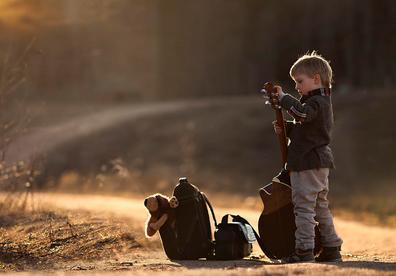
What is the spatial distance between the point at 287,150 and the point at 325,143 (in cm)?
31

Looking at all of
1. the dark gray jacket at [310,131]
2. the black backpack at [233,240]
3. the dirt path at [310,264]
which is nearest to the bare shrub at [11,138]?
the dirt path at [310,264]

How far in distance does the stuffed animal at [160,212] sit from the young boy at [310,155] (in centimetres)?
99

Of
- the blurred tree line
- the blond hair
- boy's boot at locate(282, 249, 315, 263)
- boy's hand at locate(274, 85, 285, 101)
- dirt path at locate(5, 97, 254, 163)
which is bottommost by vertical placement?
boy's boot at locate(282, 249, 315, 263)

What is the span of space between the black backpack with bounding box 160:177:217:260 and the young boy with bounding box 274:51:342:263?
2.27 feet

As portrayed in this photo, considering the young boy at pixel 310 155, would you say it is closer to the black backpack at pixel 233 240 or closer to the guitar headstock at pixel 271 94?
the guitar headstock at pixel 271 94

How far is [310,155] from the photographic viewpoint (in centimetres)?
687

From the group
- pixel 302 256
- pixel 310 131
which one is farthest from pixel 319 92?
pixel 302 256

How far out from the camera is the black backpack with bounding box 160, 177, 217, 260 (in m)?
7.26

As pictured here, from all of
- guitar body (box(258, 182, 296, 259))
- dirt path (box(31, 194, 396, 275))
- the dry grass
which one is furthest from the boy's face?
the dry grass

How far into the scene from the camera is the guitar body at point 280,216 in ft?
23.4

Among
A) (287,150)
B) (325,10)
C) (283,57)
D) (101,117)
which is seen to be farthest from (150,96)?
(287,150)

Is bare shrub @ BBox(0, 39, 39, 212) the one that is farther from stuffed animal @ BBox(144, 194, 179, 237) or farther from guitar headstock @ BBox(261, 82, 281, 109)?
guitar headstock @ BBox(261, 82, 281, 109)

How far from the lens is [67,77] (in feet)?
147

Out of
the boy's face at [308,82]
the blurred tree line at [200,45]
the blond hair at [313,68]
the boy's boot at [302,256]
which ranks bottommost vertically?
the boy's boot at [302,256]
